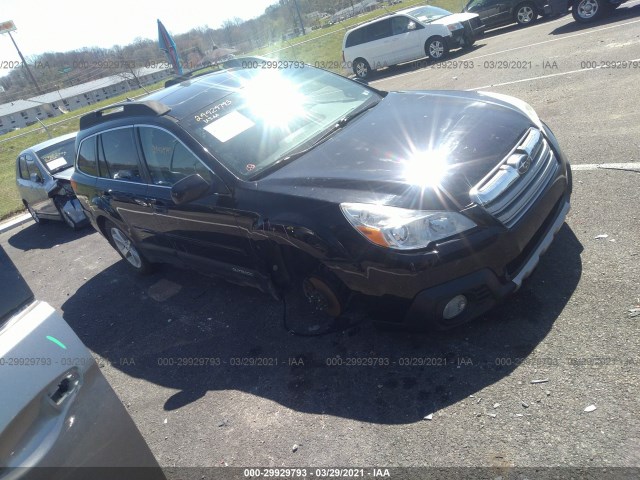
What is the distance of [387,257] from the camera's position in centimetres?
306

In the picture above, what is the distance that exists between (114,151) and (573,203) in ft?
15.0

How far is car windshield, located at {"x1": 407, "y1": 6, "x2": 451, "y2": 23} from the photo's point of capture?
16917 millimetres

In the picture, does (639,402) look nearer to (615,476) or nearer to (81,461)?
(615,476)

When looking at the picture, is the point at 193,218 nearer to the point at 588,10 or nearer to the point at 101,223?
the point at 101,223

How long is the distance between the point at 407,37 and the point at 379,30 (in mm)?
1254

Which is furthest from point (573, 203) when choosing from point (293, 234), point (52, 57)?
point (52, 57)

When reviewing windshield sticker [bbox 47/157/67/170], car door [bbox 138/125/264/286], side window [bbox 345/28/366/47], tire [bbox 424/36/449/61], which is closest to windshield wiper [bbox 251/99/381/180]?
car door [bbox 138/125/264/286]

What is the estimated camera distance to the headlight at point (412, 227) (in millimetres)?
3023

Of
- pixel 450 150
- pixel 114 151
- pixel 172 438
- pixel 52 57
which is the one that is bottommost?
pixel 172 438

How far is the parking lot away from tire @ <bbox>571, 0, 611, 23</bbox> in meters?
8.77

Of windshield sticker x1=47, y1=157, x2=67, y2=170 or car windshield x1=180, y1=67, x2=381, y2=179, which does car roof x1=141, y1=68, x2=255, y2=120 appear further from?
windshield sticker x1=47, y1=157, x2=67, y2=170

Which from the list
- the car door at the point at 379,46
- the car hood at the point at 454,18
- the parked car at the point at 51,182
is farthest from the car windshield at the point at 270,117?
the car door at the point at 379,46

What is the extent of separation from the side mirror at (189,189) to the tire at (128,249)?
2389mm

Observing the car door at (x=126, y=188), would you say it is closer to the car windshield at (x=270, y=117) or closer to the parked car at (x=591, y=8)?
the car windshield at (x=270, y=117)
